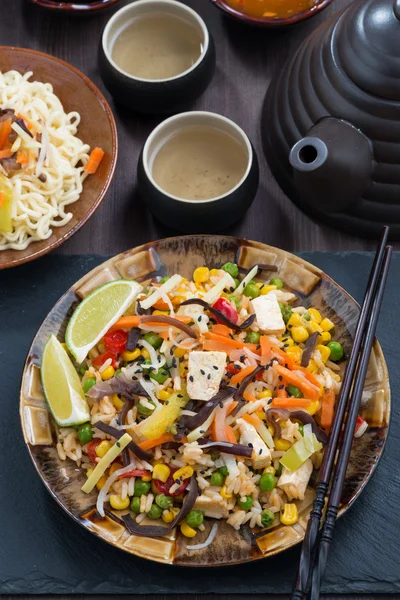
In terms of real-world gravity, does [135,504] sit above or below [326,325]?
below

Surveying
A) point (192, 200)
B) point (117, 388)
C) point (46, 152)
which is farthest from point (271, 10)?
point (117, 388)

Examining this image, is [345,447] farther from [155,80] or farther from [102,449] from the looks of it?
[155,80]

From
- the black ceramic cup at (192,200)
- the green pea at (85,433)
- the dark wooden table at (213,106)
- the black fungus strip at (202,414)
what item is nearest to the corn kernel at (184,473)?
the black fungus strip at (202,414)

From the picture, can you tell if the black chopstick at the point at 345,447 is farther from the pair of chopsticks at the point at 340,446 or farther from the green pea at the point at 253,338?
the green pea at the point at 253,338

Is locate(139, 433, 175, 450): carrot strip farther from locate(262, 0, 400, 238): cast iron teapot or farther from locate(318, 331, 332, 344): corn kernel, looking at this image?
locate(262, 0, 400, 238): cast iron teapot

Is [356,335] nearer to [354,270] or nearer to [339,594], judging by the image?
[354,270]

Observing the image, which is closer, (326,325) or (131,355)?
(131,355)

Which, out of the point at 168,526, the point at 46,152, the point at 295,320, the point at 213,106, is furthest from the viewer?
the point at 213,106

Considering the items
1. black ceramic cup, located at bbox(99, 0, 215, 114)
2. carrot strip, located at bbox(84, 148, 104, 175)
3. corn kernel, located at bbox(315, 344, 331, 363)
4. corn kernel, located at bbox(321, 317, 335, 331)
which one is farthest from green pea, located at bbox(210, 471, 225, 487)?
black ceramic cup, located at bbox(99, 0, 215, 114)
